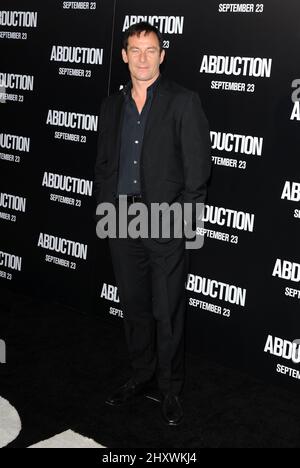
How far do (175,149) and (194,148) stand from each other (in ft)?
0.36

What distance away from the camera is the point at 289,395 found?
356cm

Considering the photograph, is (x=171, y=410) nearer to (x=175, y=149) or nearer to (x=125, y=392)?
(x=125, y=392)

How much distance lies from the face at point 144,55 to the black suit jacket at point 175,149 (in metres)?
0.10

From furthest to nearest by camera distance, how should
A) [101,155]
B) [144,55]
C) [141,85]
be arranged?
1. [101,155]
2. [141,85]
3. [144,55]

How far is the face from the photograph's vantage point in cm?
297

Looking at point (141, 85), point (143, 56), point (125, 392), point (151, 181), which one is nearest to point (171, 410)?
point (125, 392)

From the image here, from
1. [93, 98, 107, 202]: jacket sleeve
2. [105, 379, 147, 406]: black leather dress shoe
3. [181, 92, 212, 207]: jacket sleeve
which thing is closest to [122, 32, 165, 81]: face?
[181, 92, 212, 207]: jacket sleeve

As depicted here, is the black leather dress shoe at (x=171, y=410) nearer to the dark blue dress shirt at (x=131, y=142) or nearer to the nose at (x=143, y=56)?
the dark blue dress shirt at (x=131, y=142)

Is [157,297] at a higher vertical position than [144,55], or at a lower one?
lower

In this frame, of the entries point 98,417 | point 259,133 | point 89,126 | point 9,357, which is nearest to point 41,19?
point 89,126

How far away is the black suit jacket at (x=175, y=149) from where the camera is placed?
2994 mm

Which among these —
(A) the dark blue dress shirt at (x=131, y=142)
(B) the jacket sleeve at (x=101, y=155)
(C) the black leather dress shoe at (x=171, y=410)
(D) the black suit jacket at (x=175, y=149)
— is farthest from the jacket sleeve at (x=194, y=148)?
(C) the black leather dress shoe at (x=171, y=410)

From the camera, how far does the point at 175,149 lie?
3059mm
